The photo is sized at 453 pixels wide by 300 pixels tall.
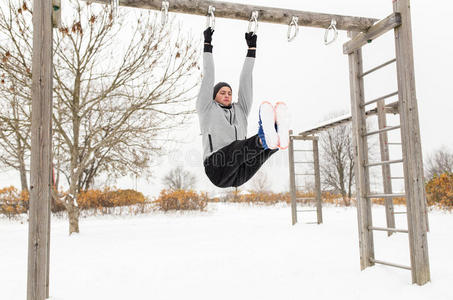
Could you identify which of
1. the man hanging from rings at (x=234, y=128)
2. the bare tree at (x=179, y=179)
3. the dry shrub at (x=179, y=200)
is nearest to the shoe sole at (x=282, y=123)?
the man hanging from rings at (x=234, y=128)

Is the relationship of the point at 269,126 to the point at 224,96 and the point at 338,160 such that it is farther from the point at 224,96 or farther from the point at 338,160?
the point at 338,160

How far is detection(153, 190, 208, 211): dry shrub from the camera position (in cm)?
1305

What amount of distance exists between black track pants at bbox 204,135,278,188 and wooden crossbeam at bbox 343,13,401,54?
6.35ft

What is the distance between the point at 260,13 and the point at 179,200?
10200 millimetres

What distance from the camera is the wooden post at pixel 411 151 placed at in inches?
136

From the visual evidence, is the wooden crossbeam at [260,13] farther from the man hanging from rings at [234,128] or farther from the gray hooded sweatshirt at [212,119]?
the gray hooded sweatshirt at [212,119]

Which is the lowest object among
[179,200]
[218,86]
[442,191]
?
[179,200]

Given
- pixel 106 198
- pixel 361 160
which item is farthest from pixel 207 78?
pixel 106 198

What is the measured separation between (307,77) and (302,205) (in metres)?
10.7

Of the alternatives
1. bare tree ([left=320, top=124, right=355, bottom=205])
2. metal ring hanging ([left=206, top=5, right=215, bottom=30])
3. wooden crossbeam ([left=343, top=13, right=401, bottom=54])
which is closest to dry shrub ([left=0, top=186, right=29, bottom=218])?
metal ring hanging ([left=206, top=5, right=215, bottom=30])

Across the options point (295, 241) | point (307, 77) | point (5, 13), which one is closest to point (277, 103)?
point (307, 77)

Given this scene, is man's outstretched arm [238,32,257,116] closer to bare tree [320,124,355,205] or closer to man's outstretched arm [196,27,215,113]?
man's outstretched arm [196,27,215,113]

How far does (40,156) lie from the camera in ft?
9.96

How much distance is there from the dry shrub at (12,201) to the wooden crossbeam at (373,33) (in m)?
12.1
